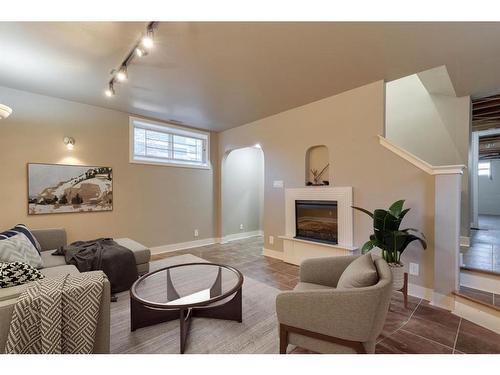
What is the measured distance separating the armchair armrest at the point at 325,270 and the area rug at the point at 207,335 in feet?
1.90

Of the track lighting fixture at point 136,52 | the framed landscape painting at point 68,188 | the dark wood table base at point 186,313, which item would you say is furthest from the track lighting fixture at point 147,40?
the framed landscape painting at point 68,188

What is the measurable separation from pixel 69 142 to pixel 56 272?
234cm

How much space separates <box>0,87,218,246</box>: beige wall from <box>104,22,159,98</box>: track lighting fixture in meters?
1.25

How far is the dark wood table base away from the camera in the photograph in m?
2.07

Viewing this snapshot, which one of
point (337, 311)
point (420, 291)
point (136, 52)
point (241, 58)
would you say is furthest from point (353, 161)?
point (136, 52)

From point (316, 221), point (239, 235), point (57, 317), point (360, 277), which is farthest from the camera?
point (239, 235)

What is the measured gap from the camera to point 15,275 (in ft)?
5.11

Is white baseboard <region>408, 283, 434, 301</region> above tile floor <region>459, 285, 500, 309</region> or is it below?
below

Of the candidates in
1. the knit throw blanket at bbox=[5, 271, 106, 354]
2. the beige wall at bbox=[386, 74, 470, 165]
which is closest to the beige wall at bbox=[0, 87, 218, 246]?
the knit throw blanket at bbox=[5, 271, 106, 354]

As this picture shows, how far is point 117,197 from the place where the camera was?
4242mm

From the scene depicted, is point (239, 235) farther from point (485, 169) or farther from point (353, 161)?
point (485, 169)

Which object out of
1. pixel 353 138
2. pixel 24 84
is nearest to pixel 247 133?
pixel 353 138

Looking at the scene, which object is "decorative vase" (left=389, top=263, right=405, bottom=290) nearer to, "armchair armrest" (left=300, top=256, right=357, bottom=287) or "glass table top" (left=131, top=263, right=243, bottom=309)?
"armchair armrest" (left=300, top=256, right=357, bottom=287)
